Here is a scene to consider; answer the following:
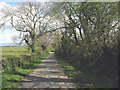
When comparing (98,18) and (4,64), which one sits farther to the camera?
(4,64)

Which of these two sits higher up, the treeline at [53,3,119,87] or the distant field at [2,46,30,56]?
the treeline at [53,3,119,87]

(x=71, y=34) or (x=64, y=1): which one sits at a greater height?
(x=64, y=1)

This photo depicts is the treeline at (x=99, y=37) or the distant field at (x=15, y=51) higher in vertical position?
the treeline at (x=99, y=37)

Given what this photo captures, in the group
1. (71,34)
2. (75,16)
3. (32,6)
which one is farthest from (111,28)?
(32,6)

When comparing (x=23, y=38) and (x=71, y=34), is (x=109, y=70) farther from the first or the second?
(x=23, y=38)

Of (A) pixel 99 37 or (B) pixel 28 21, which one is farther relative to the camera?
(B) pixel 28 21

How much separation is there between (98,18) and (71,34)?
1104 cm

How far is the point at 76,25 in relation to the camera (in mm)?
24172

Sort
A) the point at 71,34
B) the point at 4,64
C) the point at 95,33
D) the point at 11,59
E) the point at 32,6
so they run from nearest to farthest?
the point at 95,33 → the point at 4,64 → the point at 11,59 → the point at 71,34 → the point at 32,6

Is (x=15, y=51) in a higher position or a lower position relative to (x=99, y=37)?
lower

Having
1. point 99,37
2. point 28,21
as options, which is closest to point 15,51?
point 28,21

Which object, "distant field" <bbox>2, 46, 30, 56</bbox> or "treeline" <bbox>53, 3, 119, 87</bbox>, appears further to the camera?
"distant field" <bbox>2, 46, 30, 56</bbox>

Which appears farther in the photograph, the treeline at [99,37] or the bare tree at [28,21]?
the bare tree at [28,21]

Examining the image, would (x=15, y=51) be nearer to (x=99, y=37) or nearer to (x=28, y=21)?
(x=28, y=21)
